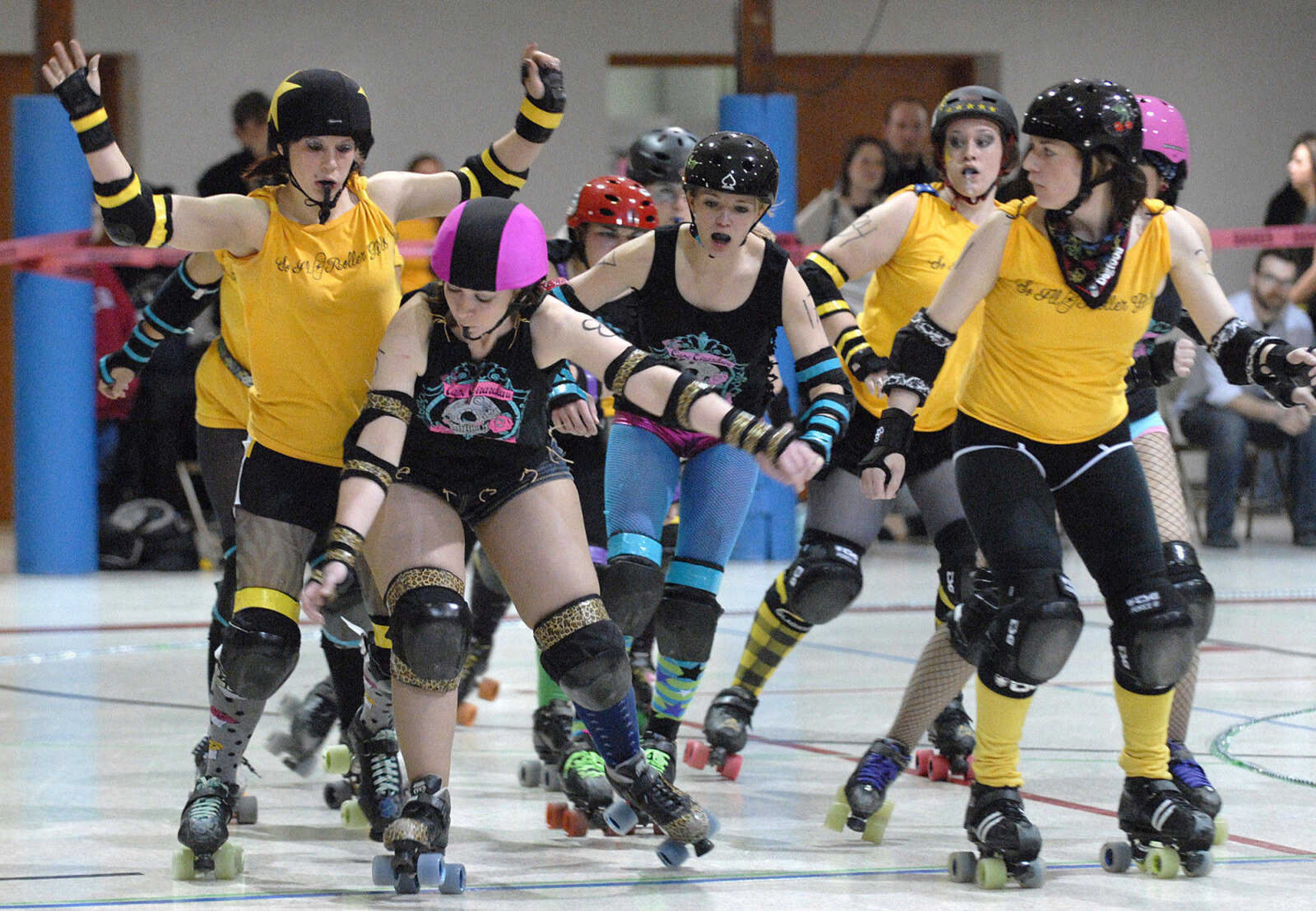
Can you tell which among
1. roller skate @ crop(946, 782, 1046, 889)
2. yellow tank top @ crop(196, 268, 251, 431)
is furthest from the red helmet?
roller skate @ crop(946, 782, 1046, 889)

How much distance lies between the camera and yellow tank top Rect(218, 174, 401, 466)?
3.65 m

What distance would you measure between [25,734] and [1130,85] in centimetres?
921

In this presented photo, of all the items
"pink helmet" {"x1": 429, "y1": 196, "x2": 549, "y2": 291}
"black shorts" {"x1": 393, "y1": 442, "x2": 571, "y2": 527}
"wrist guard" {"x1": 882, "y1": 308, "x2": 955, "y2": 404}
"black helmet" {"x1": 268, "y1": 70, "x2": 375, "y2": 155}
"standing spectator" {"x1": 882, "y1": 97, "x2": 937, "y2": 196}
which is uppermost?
"standing spectator" {"x1": 882, "y1": 97, "x2": 937, "y2": 196}

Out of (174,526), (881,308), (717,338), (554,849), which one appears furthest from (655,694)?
(174,526)

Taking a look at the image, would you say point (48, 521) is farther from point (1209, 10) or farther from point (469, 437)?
point (1209, 10)

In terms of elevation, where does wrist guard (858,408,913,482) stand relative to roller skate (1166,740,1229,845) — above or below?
above

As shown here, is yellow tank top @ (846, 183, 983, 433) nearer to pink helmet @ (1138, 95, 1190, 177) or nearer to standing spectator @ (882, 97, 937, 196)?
pink helmet @ (1138, 95, 1190, 177)

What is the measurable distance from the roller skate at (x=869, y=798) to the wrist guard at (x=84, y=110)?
1997mm

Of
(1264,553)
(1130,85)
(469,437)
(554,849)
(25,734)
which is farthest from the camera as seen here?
(1130,85)

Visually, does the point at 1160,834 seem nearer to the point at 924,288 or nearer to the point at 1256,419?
the point at 924,288

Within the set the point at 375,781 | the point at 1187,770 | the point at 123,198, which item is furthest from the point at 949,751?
the point at 123,198

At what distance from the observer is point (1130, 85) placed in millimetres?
12164

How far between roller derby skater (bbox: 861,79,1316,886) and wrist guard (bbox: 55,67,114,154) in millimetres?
1599

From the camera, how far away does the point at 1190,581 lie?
3.90 m
